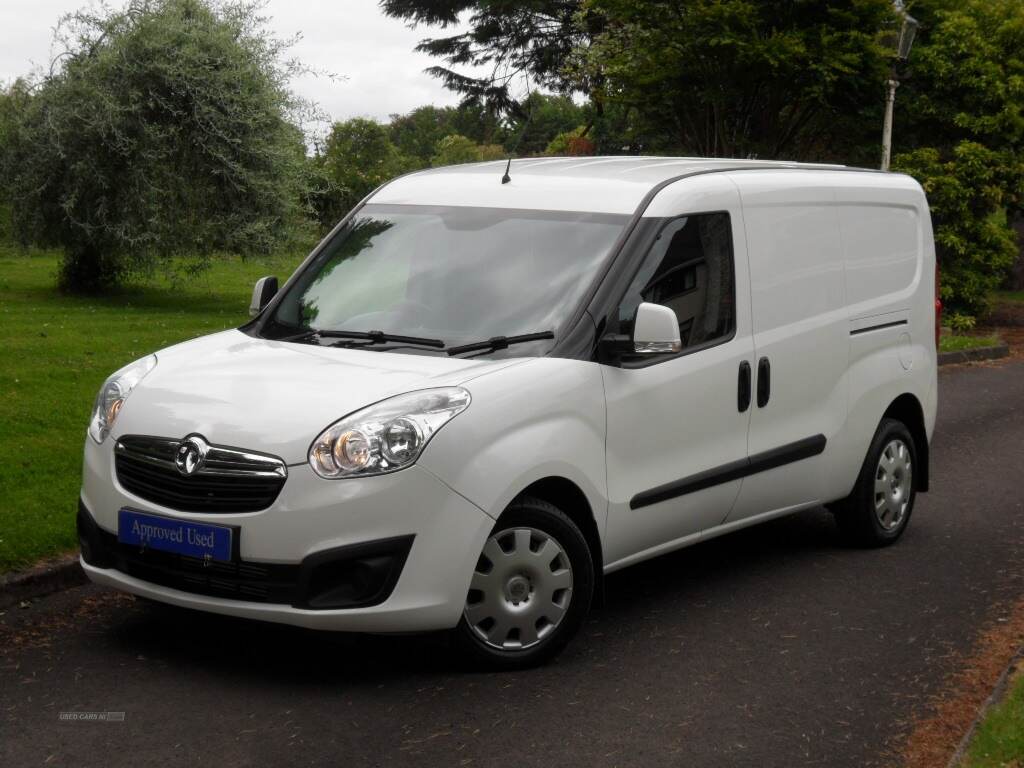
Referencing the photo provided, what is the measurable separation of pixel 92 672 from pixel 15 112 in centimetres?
1757

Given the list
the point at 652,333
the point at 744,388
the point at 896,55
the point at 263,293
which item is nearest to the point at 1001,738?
the point at 652,333

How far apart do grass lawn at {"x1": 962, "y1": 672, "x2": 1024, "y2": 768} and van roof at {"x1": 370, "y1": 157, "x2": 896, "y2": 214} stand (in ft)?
7.99

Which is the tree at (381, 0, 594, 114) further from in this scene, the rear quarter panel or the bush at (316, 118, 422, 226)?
the rear quarter panel

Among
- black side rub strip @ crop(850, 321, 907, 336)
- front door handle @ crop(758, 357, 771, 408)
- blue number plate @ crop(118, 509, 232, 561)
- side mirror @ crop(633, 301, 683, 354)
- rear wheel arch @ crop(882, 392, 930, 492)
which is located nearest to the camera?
blue number plate @ crop(118, 509, 232, 561)

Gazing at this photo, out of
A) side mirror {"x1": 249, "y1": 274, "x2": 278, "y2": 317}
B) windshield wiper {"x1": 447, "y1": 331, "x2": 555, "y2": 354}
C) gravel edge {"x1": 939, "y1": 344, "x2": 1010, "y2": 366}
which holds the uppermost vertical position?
side mirror {"x1": 249, "y1": 274, "x2": 278, "y2": 317}

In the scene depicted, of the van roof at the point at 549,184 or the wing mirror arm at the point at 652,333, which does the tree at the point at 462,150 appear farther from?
the wing mirror arm at the point at 652,333

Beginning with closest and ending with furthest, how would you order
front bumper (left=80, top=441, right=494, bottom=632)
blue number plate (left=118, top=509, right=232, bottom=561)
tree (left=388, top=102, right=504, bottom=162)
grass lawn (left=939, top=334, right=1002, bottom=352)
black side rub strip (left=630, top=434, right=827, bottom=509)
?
front bumper (left=80, top=441, right=494, bottom=632)
blue number plate (left=118, top=509, right=232, bottom=561)
black side rub strip (left=630, top=434, right=827, bottom=509)
grass lawn (left=939, top=334, right=1002, bottom=352)
tree (left=388, top=102, right=504, bottom=162)

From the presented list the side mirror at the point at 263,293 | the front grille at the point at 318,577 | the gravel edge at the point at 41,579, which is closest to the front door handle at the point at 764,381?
the front grille at the point at 318,577

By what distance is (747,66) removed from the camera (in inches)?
843

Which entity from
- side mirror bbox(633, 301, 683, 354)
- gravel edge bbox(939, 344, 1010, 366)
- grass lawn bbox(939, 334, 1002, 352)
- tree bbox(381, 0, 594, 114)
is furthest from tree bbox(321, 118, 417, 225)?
side mirror bbox(633, 301, 683, 354)

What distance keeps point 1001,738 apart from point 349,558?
2.20 m

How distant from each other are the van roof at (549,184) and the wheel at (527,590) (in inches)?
56.7

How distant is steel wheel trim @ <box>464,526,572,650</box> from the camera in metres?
5.18

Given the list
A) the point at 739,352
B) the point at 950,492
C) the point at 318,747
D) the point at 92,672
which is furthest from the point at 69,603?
the point at 950,492
